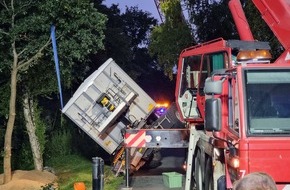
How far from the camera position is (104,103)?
1323 centimetres

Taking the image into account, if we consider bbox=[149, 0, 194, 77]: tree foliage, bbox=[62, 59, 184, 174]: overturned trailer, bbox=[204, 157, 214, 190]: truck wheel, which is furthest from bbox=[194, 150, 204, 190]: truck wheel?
bbox=[149, 0, 194, 77]: tree foliage

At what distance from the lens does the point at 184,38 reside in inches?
990

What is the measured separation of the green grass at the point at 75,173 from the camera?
12938 millimetres

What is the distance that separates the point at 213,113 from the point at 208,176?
2.10 m

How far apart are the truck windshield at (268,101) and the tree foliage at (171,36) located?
18.9 metres

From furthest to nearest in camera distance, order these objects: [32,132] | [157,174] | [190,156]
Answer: [32,132]
[157,174]
[190,156]

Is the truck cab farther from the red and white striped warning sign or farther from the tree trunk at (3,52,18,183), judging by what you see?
the tree trunk at (3,52,18,183)

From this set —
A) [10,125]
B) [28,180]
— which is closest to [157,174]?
[28,180]

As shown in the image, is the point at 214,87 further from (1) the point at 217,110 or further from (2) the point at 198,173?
(2) the point at 198,173

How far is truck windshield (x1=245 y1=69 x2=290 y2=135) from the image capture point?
5754mm

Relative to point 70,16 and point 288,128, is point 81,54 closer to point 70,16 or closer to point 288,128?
point 70,16

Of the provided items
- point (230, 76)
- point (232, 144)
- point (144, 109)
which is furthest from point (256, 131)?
point (144, 109)

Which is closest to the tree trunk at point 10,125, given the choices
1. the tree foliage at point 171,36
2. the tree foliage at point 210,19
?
the tree foliage at point 210,19

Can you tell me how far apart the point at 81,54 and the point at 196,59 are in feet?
9.32
